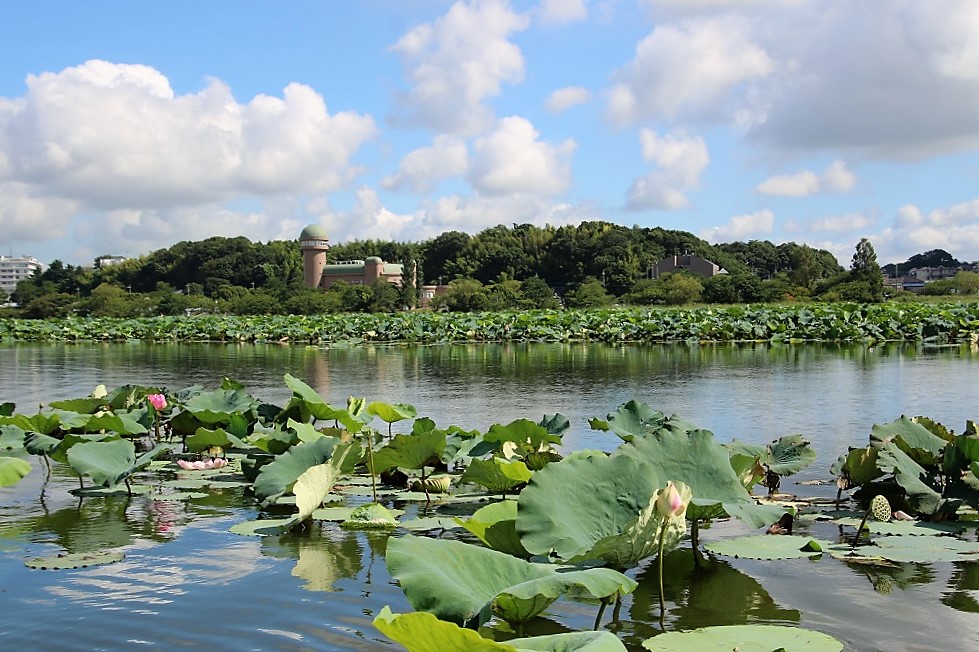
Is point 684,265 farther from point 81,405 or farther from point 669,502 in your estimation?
point 669,502

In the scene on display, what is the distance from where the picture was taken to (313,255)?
7000cm

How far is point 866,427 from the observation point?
6.34 metres

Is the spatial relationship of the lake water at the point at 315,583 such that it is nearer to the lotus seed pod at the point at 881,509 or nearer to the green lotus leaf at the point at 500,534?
the green lotus leaf at the point at 500,534

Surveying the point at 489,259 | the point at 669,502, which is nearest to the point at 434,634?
the point at 669,502

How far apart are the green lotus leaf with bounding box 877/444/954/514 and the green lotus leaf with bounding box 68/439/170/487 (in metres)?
3.05

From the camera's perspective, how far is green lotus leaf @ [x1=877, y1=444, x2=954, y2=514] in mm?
3283

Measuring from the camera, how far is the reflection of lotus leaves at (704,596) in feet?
8.22

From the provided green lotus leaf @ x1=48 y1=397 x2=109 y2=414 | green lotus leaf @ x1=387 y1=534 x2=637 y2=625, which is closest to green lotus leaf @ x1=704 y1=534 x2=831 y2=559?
green lotus leaf @ x1=387 y1=534 x2=637 y2=625

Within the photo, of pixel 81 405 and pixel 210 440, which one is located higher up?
pixel 81 405

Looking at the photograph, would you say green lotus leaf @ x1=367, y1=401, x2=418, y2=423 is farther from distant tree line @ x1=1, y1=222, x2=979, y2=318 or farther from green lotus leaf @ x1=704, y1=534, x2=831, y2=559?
distant tree line @ x1=1, y1=222, x2=979, y2=318

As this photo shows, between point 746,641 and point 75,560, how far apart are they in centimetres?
224

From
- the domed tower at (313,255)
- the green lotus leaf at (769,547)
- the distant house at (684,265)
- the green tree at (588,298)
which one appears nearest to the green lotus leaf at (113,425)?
the green lotus leaf at (769,547)

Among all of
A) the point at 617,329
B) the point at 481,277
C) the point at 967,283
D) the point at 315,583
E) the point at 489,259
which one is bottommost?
the point at 315,583

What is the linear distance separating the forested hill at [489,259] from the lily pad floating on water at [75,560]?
55670 mm
